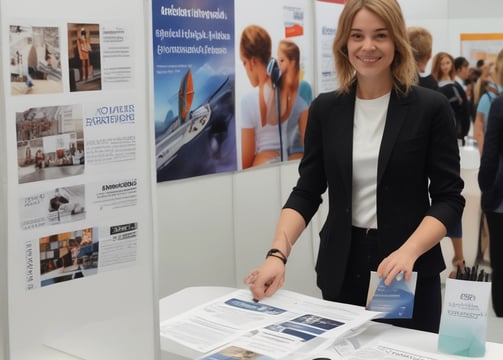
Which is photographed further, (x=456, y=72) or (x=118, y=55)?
(x=456, y=72)

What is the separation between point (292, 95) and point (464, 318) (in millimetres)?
2771

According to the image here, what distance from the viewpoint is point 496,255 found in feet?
13.8

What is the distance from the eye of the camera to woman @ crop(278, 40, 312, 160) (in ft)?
13.1

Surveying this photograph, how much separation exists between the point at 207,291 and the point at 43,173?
0.87 metres

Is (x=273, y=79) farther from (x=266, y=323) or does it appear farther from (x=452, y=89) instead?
(x=266, y=323)

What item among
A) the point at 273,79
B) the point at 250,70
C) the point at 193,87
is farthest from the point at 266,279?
the point at 273,79

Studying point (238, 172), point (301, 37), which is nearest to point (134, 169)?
point (238, 172)

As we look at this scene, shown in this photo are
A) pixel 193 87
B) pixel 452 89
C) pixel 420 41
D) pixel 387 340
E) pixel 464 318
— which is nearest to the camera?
pixel 464 318

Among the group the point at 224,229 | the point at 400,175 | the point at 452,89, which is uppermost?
the point at 452,89

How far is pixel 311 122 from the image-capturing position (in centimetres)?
202

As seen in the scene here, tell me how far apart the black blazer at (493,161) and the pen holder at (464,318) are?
7.99ft

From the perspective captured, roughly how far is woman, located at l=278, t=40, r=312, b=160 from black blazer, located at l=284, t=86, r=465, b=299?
80.5 inches

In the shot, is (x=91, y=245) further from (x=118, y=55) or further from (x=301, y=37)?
(x=301, y=37)

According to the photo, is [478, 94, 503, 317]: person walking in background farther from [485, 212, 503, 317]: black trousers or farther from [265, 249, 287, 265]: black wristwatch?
[265, 249, 287, 265]: black wristwatch
